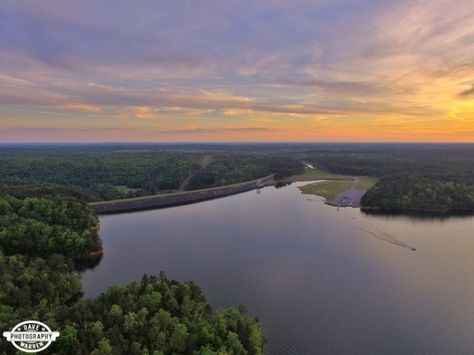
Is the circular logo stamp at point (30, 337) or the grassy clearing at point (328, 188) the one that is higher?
the circular logo stamp at point (30, 337)

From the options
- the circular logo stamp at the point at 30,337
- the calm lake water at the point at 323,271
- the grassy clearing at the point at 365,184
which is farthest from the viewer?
the grassy clearing at the point at 365,184

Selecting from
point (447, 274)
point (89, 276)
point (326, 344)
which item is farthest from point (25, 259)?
point (447, 274)

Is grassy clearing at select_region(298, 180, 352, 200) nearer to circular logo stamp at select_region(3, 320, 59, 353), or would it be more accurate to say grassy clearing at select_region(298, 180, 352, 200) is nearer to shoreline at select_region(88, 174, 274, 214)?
shoreline at select_region(88, 174, 274, 214)

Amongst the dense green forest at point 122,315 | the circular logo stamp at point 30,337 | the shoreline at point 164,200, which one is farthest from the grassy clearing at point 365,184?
the circular logo stamp at point 30,337

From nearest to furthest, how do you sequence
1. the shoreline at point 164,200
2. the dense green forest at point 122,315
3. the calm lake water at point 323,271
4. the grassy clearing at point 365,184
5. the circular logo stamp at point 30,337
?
1. the circular logo stamp at point 30,337
2. the dense green forest at point 122,315
3. the calm lake water at point 323,271
4. the shoreline at point 164,200
5. the grassy clearing at point 365,184

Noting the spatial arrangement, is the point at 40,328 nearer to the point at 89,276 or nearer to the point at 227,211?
the point at 89,276

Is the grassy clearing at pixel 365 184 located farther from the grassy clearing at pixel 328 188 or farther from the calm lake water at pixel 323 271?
the calm lake water at pixel 323 271

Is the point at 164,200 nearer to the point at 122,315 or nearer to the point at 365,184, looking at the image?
the point at 365,184

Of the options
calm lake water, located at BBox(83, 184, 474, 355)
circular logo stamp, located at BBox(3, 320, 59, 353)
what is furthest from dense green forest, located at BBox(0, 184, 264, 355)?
calm lake water, located at BBox(83, 184, 474, 355)
